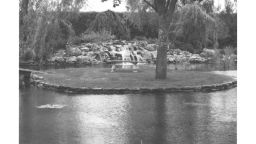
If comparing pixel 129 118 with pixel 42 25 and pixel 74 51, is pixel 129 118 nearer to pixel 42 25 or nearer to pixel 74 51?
pixel 42 25

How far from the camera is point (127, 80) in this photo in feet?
64.0

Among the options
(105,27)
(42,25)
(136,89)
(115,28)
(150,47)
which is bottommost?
(136,89)

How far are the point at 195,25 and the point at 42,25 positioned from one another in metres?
12.2

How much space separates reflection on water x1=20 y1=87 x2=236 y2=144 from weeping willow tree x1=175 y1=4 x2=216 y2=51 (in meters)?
16.2

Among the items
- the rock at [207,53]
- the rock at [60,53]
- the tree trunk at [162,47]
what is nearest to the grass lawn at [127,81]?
the tree trunk at [162,47]

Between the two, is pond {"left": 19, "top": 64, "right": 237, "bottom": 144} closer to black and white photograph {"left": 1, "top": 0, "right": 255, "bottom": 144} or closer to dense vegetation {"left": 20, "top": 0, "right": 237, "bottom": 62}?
black and white photograph {"left": 1, "top": 0, "right": 255, "bottom": 144}

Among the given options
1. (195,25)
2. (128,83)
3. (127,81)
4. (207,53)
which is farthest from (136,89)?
(207,53)

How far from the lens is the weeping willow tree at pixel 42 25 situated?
97.2 ft

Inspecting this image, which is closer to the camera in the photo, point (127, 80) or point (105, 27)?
point (127, 80)

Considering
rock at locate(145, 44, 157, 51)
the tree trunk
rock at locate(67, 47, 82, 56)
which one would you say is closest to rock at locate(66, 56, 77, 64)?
rock at locate(67, 47, 82, 56)

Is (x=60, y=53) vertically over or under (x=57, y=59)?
over

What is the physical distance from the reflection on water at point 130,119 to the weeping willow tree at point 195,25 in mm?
16161
